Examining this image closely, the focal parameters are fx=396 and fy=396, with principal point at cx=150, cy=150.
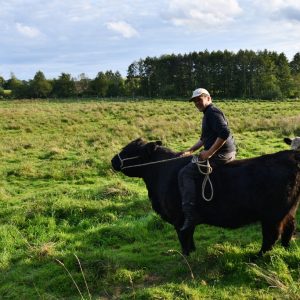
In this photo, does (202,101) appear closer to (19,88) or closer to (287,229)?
(287,229)

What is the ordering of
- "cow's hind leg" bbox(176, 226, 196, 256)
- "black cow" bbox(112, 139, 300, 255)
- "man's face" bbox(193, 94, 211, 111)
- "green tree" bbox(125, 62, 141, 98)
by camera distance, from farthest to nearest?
"green tree" bbox(125, 62, 141, 98)
"cow's hind leg" bbox(176, 226, 196, 256)
"man's face" bbox(193, 94, 211, 111)
"black cow" bbox(112, 139, 300, 255)

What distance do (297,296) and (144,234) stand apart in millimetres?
4068

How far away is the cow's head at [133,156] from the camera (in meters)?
7.23

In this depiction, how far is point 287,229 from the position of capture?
6.32 meters

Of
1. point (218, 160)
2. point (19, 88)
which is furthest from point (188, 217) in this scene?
point (19, 88)

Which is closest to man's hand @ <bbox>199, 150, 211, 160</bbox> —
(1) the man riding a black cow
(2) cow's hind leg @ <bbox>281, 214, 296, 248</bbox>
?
(1) the man riding a black cow

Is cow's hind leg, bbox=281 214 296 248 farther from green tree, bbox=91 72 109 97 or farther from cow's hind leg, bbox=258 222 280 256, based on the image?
green tree, bbox=91 72 109 97

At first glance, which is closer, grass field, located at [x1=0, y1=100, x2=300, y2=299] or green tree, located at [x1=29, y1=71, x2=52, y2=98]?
grass field, located at [x1=0, y1=100, x2=300, y2=299]

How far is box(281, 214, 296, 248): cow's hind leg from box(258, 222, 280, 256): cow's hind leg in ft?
0.48

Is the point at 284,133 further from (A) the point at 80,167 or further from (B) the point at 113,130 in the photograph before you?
(A) the point at 80,167

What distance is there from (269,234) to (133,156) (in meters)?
2.75

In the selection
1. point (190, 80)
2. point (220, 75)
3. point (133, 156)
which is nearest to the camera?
point (133, 156)

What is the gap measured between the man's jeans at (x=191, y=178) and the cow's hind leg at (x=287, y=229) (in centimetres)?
128

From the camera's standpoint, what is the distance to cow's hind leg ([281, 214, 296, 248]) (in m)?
6.07
